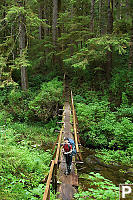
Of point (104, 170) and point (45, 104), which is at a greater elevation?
point (45, 104)

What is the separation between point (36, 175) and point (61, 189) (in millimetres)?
1051

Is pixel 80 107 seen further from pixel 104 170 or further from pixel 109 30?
pixel 109 30

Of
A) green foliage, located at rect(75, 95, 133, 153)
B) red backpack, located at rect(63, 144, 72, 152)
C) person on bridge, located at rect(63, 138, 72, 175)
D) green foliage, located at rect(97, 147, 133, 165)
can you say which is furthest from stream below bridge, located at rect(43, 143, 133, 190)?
green foliage, located at rect(75, 95, 133, 153)

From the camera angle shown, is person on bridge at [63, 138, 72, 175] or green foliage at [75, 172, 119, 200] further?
person on bridge at [63, 138, 72, 175]

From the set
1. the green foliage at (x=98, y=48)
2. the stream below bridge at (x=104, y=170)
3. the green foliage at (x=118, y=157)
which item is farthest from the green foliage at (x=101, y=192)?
the green foliage at (x=98, y=48)

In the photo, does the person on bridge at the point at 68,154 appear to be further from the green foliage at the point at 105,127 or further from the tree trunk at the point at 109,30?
the tree trunk at the point at 109,30

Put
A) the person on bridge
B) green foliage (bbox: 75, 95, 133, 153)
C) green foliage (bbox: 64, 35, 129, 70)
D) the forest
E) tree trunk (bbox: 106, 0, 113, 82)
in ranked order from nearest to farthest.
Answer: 1. the person on bridge
2. the forest
3. green foliage (bbox: 75, 95, 133, 153)
4. green foliage (bbox: 64, 35, 129, 70)
5. tree trunk (bbox: 106, 0, 113, 82)

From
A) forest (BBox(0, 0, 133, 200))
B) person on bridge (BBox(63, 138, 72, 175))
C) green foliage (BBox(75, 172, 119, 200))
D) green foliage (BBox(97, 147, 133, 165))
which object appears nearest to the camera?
green foliage (BBox(75, 172, 119, 200))

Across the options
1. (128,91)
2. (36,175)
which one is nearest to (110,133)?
(128,91)

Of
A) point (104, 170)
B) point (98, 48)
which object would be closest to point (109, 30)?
point (98, 48)

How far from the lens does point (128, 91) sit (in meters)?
14.2

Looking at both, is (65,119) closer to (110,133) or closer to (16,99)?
(110,133)

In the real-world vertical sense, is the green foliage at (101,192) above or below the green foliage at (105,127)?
above

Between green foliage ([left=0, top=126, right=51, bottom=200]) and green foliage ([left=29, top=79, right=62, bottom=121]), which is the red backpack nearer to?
green foliage ([left=0, top=126, right=51, bottom=200])
